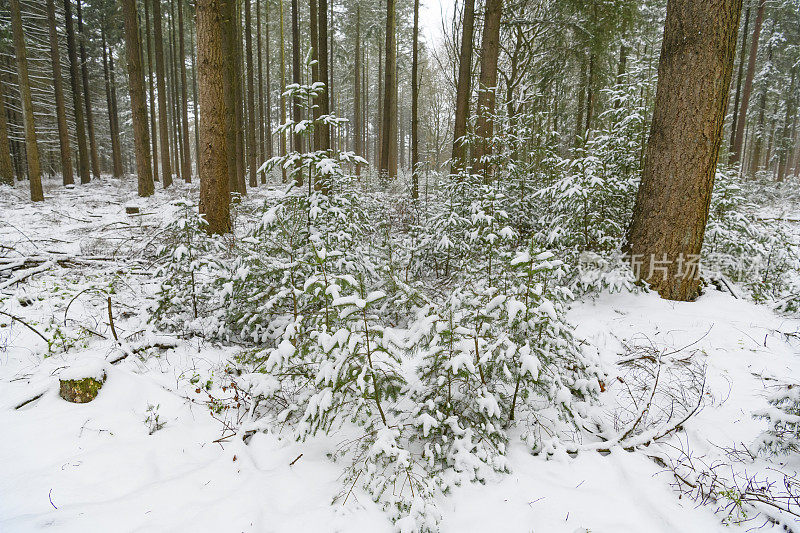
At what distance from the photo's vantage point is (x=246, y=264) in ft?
13.9

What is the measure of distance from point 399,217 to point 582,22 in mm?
7248

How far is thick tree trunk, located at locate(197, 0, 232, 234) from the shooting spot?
6.09m

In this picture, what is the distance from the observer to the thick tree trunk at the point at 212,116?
20.0ft

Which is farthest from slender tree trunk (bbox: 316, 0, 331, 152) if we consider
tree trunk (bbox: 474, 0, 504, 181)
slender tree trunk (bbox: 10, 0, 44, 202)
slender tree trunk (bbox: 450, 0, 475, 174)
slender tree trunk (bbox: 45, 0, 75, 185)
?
slender tree trunk (bbox: 45, 0, 75, 185)

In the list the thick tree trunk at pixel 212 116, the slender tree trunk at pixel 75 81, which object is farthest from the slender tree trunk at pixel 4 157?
the thick tree trunk at pixel 212 116

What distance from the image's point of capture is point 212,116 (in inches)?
252

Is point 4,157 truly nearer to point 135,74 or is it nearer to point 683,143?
point 135,74

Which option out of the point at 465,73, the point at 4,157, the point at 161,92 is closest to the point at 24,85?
the point at 4,157

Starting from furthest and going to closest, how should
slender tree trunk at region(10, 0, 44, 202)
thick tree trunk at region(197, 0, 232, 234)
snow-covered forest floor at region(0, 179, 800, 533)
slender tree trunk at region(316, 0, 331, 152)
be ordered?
slender tree trunk at region(316, 0, 331, 152), slender tree trunk at region(10, 0, 44, 202), thick tree trunk at region(197, 0, 232, 234), snow-covered forest floor at region(0, 179, 800, 533)

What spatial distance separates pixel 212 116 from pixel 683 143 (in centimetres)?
715

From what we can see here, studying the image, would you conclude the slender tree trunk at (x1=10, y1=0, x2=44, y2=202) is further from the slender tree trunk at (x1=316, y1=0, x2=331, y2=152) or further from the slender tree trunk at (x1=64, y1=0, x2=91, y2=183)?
the slender tree trunk at (x1=316, y1=0, x2=331, y2=152)

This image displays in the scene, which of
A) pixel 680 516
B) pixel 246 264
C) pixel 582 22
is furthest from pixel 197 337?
pixel 582 22

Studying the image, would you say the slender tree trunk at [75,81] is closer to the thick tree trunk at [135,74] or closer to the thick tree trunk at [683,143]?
the thick tree trunk at [135,74]

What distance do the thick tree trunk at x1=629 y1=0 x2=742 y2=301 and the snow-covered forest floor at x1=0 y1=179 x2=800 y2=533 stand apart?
0.93 meters
